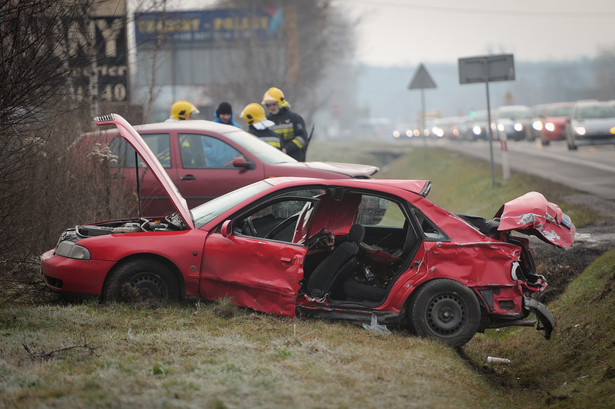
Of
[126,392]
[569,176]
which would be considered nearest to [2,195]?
[126,392]

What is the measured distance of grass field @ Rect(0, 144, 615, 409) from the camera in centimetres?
509

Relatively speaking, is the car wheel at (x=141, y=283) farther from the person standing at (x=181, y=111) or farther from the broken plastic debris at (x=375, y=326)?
the person standing at (x=181, y=111)

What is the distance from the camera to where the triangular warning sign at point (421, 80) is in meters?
30.6

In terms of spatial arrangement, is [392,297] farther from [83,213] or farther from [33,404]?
[83,213]

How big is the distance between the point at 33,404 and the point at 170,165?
7.36 m

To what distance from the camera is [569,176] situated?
853 inches

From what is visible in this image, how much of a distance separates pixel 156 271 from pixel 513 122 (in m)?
39.6

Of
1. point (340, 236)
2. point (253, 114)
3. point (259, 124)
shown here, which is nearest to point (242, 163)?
point (259, 124)

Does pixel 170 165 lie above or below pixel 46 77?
below

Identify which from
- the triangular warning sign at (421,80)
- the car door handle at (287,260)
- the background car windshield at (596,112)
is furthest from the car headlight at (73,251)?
the background car windshield at (596,112)

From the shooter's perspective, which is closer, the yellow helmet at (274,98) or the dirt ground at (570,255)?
the dirt ground at (570,255)

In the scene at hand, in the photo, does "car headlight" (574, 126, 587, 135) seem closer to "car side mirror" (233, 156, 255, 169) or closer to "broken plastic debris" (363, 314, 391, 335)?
"car side mirror" (233, 156, 255, 169)

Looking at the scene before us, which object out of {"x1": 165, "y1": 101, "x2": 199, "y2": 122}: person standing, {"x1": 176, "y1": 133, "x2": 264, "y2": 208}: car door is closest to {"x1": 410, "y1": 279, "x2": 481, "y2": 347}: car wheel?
{"x1": 176, "y1": 133, "x2": 264, "y2": 208}: car door

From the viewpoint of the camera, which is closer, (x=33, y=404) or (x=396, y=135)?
(x=33, y=404)
